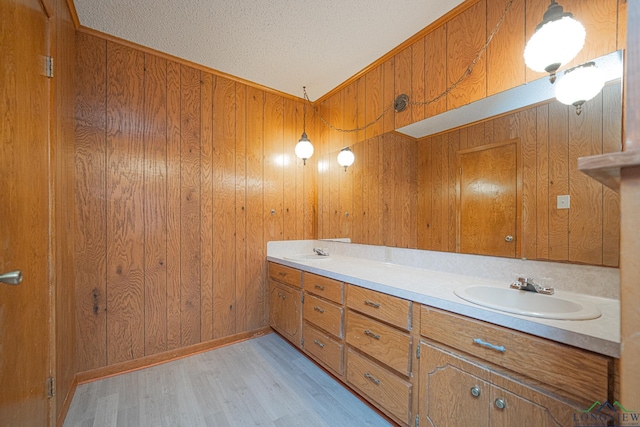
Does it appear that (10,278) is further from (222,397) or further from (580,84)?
(580,84)

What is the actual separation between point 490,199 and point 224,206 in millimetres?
2168

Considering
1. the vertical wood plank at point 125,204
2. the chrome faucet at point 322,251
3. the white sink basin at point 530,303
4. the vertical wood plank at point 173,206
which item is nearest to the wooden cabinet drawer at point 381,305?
the white sink basin at point 530,303

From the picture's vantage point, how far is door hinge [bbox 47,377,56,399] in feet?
4.15

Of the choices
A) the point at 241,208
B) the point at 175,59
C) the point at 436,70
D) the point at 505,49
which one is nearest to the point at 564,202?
the point at 505,49

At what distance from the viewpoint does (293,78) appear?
8.61 feet

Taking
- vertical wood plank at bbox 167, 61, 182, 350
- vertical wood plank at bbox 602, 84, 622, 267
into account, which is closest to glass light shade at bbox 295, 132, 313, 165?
vertical wood plank at bbox 167, 61, 182, 350

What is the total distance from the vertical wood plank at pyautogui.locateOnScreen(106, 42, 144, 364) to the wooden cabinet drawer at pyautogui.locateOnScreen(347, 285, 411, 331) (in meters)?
1.72

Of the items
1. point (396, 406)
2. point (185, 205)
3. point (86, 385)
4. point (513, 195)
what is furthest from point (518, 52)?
point (86, 385)

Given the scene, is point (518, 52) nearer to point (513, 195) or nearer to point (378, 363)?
point (513, 195)

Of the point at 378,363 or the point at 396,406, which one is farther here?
the point at 378,363

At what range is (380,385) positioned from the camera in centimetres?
157

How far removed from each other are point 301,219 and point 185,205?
1.21 metres

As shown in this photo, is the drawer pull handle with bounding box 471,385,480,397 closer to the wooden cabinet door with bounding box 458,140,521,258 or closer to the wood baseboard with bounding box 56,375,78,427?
the wooden cabinet door with bounding box 458,140,521,258

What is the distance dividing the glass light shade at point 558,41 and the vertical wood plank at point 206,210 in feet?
7.86
